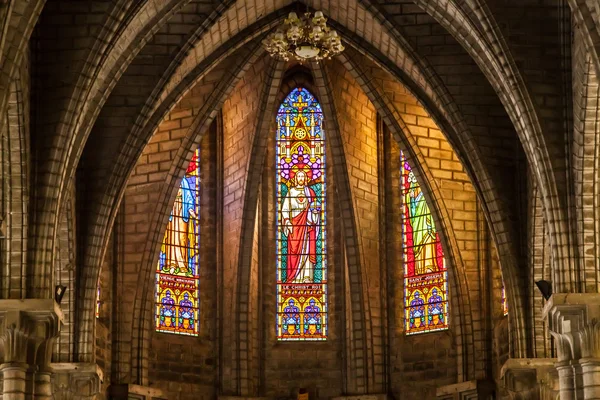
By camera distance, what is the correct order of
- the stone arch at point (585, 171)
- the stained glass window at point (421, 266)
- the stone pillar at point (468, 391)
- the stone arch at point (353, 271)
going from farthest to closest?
the stained glass window at point (421, 266)
the stone arch at point (353, 271)
the stone pillar at point (468, 391)
the stone arch at point (585, 171)

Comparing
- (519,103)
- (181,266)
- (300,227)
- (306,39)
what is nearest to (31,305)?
(306,39)

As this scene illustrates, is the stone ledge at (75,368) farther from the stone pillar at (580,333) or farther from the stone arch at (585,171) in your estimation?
the stone arch at (585,171)

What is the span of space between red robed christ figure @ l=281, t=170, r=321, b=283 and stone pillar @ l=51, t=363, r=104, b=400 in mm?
6029

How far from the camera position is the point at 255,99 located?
104 feet

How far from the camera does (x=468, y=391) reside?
29.8 meters

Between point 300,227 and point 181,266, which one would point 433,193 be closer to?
point 300,227

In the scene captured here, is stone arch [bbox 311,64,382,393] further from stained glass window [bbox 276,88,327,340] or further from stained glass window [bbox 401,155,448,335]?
stained glass window [bbox 276,88,327,340]

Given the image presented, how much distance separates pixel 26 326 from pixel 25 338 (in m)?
0.17

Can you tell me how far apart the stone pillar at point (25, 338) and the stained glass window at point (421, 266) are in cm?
917

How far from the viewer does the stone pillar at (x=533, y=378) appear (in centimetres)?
2741

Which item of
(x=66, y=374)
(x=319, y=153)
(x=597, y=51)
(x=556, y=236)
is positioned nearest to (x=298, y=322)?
(x=319, y=153)

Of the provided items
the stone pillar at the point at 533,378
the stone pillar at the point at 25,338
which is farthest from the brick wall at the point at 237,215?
the stone pillar at the point at 25,338

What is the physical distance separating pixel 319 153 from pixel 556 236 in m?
9.14

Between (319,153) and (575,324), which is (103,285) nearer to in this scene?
(319,153)
